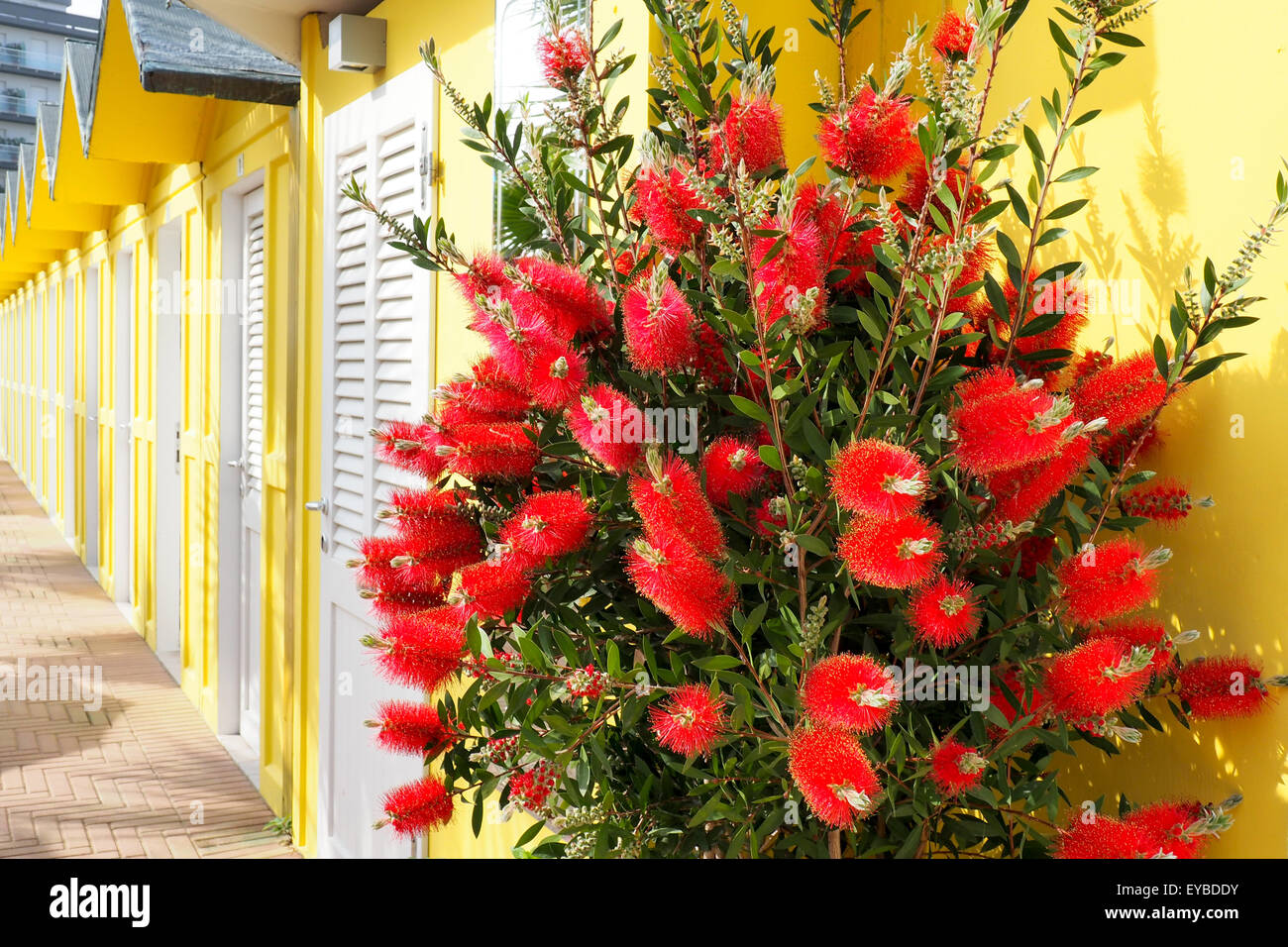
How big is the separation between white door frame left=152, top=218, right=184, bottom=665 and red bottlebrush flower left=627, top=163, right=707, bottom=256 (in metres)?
6.07

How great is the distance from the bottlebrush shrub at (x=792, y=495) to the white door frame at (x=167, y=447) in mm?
5826

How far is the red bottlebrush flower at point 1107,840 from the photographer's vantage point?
1.19m

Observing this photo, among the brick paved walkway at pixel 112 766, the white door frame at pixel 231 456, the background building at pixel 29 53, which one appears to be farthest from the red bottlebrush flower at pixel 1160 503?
the background building at pixel 29 53

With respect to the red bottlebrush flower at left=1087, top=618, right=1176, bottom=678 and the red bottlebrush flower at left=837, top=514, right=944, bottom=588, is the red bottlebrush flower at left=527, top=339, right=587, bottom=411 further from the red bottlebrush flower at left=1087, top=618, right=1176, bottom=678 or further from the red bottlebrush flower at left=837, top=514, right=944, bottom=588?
the red bottlebrush flower at left=1087, top=618, right=1176, bottom=678

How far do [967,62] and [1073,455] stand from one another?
0.41m

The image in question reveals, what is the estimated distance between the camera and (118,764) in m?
4.93

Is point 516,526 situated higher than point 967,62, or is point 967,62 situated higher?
point 967,62

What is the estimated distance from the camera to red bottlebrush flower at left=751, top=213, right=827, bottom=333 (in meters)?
1.11

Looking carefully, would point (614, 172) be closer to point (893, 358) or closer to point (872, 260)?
point (872, 260)

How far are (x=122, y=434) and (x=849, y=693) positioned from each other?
816 cm

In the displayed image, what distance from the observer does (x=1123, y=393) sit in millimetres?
1280

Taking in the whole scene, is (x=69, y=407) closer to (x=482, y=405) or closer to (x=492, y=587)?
(x=482, y=405)

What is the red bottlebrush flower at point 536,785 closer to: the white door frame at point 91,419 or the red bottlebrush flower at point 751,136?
the red bottlebrush flower at point 751,136
